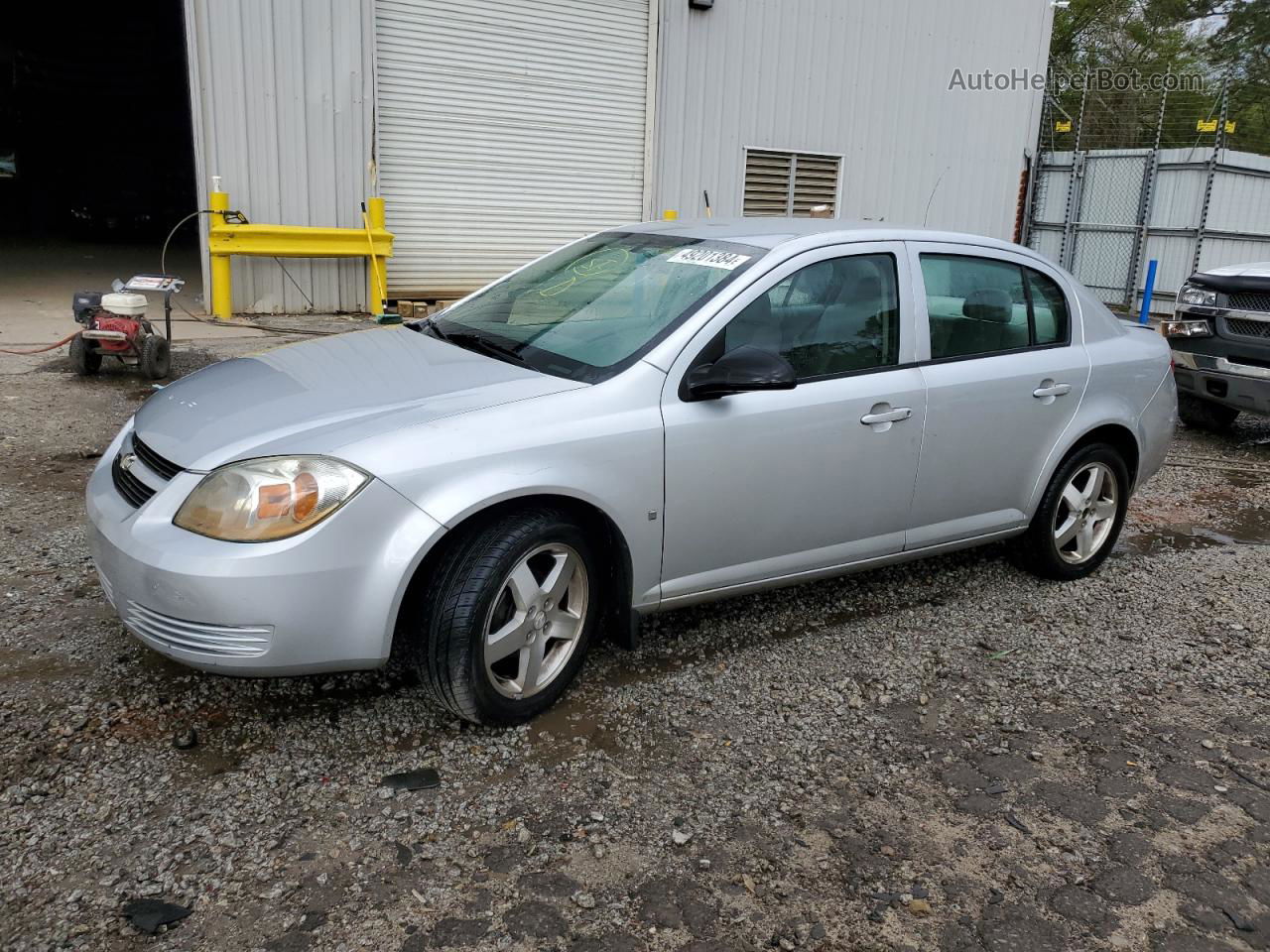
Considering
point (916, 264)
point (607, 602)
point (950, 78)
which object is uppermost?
point (950, 78)

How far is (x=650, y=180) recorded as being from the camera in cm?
1324

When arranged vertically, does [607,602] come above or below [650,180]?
below

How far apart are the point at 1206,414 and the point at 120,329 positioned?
27.8 feet

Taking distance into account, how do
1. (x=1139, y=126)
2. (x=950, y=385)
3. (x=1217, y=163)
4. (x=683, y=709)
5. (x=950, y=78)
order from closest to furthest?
(x=683, y=709), (x=950, y=385), (x=950, y=78), (x=1217, y=163), (x=1139, y=126)

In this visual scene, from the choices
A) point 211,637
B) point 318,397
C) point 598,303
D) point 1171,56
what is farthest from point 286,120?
point 1171,56

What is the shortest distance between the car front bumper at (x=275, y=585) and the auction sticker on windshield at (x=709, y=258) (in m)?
1.56

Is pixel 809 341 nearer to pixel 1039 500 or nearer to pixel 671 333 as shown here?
pixel 671 333

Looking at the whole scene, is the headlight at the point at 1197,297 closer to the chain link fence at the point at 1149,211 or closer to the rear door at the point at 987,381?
the rear door at the point at 987,381

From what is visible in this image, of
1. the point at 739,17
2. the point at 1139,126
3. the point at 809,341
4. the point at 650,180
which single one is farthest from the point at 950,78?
the point at 809,341

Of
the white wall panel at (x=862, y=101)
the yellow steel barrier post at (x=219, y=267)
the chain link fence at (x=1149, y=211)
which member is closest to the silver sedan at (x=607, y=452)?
the yellow steel barrier post at (x=219, y=267)

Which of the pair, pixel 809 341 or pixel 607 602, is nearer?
pixel 607 602

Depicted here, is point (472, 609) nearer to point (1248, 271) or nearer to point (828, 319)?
point (828, 319)

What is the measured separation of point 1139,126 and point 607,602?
25135 mm

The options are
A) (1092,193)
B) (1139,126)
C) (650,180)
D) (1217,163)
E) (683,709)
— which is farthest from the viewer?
(1139,126)
